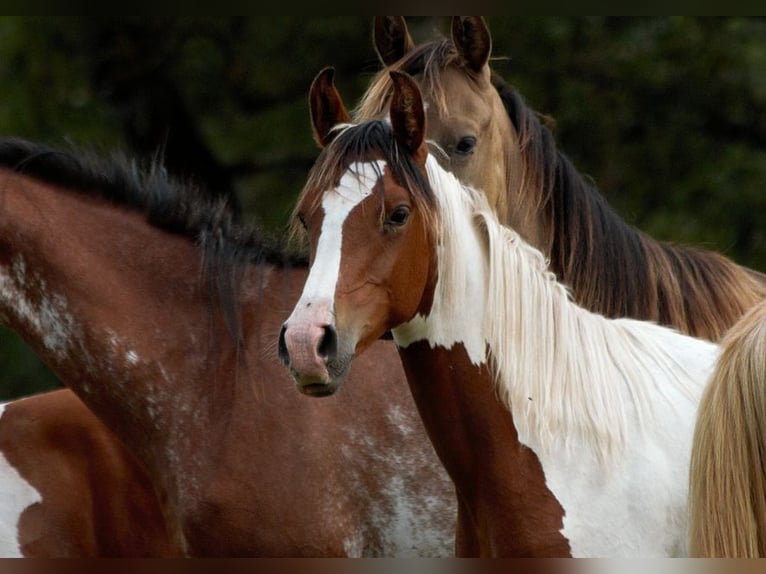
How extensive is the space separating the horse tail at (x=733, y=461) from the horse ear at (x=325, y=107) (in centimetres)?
121

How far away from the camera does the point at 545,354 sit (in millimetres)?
2979

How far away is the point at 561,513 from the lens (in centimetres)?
284

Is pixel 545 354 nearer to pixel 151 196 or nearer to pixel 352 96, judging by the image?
pixel 151 196

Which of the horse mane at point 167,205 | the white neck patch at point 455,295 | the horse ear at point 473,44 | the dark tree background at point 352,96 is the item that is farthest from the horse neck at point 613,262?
the dark tree background at point 352,96

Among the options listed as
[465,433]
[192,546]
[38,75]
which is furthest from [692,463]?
[38,75]

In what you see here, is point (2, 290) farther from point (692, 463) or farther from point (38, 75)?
point (38, 75)

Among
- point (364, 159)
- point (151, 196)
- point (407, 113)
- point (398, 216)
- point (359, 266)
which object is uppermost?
point (151, 196)

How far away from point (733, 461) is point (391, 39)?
7.78 feet

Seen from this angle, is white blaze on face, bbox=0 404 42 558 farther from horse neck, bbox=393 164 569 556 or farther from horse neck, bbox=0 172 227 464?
horse neck, bbox=393 164 569 556

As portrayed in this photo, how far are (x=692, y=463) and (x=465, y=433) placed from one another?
2.27 ft

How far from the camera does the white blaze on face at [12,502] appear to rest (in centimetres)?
403

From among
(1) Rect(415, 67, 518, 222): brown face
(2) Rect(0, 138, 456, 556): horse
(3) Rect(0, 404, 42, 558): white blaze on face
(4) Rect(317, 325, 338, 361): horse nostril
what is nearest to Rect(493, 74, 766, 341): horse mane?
(1) Rect(415, 67, 518, 222): brown face

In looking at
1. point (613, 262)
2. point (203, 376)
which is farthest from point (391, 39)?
point (203, 376)

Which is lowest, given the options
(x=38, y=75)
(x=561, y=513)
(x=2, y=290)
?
(x=561, y=513)
